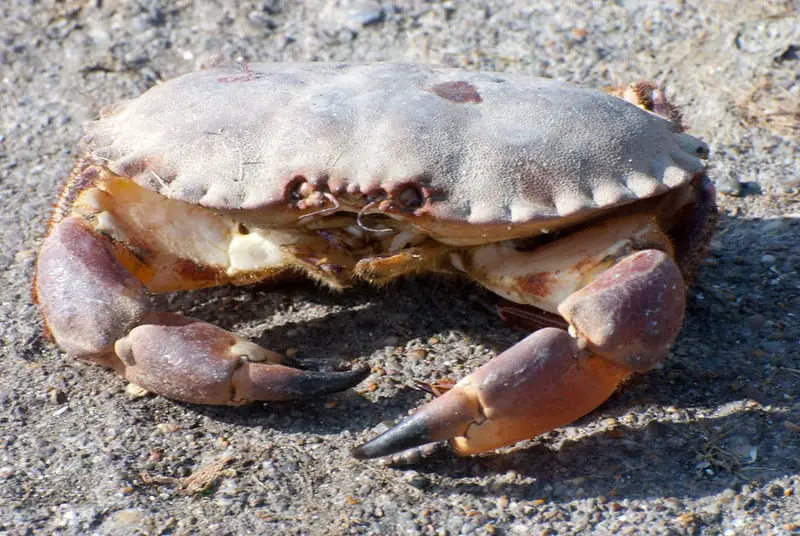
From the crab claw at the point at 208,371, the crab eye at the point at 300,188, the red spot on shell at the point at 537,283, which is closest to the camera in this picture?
the crab claw at the point at 208,371

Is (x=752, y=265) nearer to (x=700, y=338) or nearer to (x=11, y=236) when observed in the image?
(x=700, y=338)

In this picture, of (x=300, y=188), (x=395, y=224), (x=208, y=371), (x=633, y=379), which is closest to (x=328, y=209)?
(x=300, y=188)

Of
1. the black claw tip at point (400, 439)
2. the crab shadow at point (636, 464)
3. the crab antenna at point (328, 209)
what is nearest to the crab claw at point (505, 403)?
the black claw tip at point (400, 439)

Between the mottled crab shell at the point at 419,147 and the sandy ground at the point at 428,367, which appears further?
the mottled crab shell at the point at 419,147

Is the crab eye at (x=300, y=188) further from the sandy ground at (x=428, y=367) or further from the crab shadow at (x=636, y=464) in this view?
the crab shadow at (x=636, y=464)

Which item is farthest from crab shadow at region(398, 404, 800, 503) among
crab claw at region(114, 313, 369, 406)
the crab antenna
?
the crab antenna

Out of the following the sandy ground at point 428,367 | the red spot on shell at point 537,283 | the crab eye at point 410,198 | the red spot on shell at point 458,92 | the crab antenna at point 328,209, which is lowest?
the sandy ground at point 428,367
